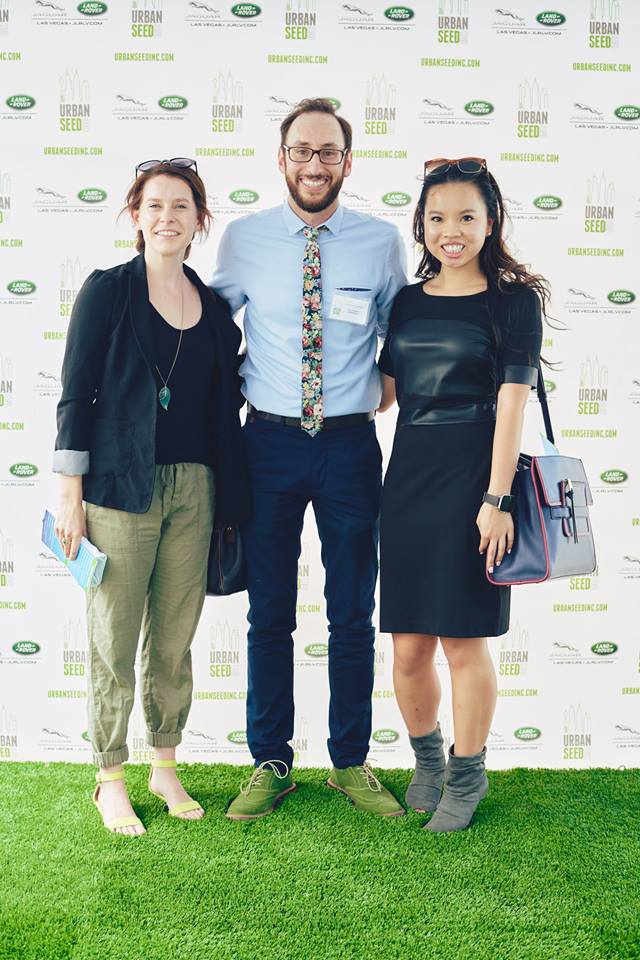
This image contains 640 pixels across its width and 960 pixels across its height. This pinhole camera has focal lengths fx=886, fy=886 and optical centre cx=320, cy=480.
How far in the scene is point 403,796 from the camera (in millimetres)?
2598

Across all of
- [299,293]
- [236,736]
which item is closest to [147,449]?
[299,293]

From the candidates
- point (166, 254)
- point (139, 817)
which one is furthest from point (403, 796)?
point (166, 254)

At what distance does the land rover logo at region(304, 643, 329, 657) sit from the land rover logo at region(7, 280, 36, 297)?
1507 mm

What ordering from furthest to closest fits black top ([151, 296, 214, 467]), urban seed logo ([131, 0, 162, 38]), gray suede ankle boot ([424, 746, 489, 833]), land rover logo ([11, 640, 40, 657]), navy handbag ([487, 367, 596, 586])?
land rover logo ([11, 640, 40, 657]) < urban seed logo ([131, 0, 162, 38]) < gray suede ankle boot ([424, 746, 489, 833]) < black top ([151, 296, 214, 467]) < navy handbag ([487, 367, 596, 586])

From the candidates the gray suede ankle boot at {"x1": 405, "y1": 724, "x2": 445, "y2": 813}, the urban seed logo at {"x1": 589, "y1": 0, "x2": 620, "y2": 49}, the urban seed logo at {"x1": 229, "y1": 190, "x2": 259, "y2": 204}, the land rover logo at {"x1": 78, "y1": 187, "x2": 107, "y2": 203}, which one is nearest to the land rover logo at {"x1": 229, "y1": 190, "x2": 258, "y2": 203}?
the urban seed logo at {"x1": 229, "y1": 190, "x2": 259, "y2": 204}

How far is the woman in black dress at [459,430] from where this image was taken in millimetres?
2166

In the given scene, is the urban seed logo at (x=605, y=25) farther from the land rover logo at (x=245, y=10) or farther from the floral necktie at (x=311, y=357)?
the floral necktie at (x=311, y=357)

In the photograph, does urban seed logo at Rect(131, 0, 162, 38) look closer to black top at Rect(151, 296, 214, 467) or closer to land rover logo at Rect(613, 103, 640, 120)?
black top at Rect(151, 296, 214, 467)

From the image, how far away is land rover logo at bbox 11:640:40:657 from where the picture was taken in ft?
9.89

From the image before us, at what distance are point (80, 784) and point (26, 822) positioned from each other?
284 millimetres

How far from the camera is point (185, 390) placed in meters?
2.26

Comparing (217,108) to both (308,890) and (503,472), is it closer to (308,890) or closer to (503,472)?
(503,472)

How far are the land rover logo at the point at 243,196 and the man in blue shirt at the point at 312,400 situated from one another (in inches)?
20.3

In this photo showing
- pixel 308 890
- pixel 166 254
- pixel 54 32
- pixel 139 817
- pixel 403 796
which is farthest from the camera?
pixel 54 32
